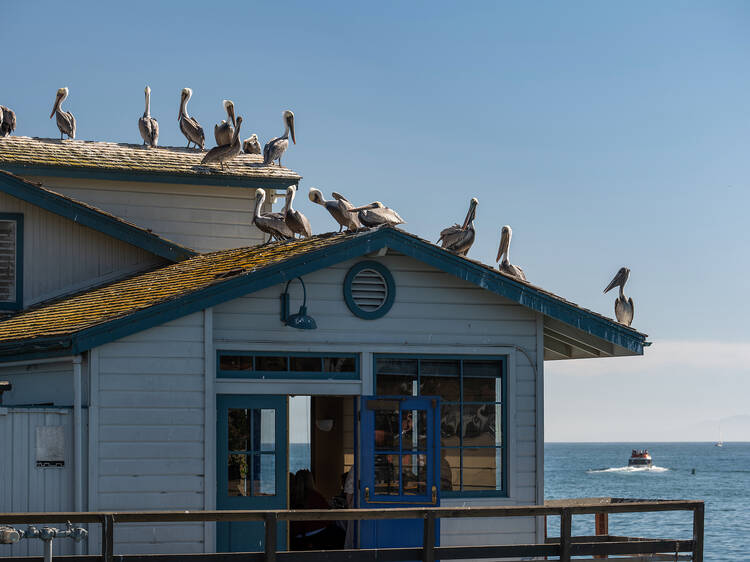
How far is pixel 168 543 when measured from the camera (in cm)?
1373

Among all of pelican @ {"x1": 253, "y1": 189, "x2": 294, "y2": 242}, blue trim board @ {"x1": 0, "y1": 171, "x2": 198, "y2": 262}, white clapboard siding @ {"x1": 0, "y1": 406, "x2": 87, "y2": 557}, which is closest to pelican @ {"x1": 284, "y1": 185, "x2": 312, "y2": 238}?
pelican @ {"x1": 253, "y1": 189, "x2": 294, "y2": 242}

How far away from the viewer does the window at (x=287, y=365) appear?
1419 cm

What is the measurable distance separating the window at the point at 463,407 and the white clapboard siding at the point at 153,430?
2.13 meters

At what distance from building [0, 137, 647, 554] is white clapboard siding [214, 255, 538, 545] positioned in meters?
0.02

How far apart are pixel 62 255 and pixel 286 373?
531 cm

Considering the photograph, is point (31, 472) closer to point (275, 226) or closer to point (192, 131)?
point (275, 226)

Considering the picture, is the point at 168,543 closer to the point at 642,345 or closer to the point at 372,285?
the point at 372,285

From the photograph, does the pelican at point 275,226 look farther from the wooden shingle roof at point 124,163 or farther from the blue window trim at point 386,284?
the blue window trim at point 386,284

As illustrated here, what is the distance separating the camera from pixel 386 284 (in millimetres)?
Result: 14711

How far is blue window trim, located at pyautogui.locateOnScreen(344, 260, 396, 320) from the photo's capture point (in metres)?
14.6

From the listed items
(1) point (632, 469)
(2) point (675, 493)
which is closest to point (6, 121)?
(2) point (675, 493)

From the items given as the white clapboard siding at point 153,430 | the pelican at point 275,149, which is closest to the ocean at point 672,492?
the pelican at point 275,149

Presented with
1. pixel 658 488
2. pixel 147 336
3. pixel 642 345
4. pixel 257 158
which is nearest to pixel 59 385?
pixel 147 336

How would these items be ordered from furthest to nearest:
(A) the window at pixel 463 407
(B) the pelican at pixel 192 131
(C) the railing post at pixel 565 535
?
(B) the pelican at pixel 192 131
(A) the window at pixel 463 407
(C) the railing post at pixel 565 535
